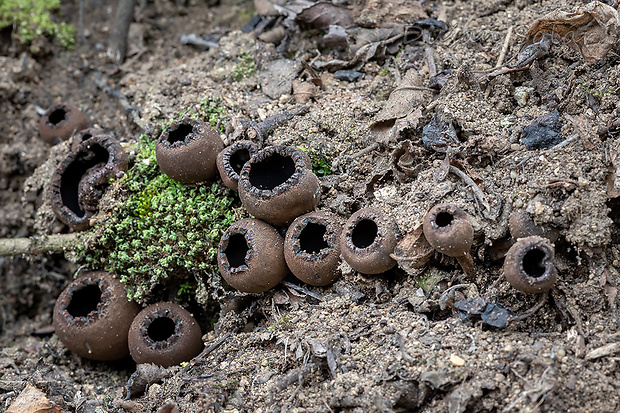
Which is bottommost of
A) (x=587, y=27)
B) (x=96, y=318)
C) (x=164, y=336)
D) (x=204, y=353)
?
(x=164, y=336)

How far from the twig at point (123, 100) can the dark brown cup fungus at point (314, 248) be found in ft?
6.15

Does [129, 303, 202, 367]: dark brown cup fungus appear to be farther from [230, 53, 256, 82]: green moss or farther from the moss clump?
[230, 53, 256, 82]: green moss

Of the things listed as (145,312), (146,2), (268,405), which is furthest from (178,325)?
(146,2)

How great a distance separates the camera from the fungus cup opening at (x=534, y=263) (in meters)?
2.90

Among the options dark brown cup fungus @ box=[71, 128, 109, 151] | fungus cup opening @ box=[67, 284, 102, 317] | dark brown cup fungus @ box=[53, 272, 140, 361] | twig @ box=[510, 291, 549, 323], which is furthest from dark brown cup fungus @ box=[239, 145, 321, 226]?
dark brown cup fungus @ box=[71, 128, 109, 151]

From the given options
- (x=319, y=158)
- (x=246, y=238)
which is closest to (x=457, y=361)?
(x=246, y=238)

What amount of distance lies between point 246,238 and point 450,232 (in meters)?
1.40

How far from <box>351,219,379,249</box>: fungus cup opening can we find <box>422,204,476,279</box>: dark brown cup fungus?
0.42 meters

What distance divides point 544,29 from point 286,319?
275cm

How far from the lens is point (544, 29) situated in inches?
151

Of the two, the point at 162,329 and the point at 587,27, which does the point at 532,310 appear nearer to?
the point at 587,27

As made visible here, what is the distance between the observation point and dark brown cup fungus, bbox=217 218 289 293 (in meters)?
3.63

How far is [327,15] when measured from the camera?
491 centimetres

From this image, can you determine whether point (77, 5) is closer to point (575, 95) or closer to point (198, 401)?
point (198, 401)
